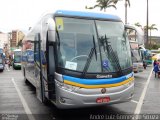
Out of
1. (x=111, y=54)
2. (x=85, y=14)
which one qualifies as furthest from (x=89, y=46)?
(x=85, y=14)

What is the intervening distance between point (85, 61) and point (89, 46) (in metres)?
0.49

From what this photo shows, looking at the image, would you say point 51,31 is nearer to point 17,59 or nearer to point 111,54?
point 111,54

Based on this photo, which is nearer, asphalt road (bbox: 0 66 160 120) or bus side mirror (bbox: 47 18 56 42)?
bus side mirror (bbox: 47 18 56 42)

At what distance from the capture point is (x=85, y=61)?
27.0ft

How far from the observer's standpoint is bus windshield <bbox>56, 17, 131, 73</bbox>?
27.1 ft

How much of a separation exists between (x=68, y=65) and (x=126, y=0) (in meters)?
38.9

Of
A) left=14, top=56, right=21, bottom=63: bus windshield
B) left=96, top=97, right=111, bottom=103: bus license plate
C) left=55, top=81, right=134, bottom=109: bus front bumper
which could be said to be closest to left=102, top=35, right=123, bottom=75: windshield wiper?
left=55, top=81, right=134, bottom=109: bus front bumper

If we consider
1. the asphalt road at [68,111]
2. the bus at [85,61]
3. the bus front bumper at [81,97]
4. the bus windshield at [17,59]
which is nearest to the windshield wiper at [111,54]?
the bus at [85,61]

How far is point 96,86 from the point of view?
8.08 meters

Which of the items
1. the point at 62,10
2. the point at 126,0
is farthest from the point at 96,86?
the point at 126,0

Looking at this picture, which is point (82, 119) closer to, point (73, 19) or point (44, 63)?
point (44, 63)

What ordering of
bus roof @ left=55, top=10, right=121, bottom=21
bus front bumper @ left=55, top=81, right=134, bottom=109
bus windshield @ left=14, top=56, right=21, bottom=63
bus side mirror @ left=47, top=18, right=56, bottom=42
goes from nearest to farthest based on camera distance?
bus front bumper @ left=55, top=81, right=134, bottom=109 → bus side mirror @ left=47, top=18, right=56, bottom=42 → bus roof @ left=55, top=10, right=121, bottom=21 → bus windshield @ left=14, top=56, right=21, bottom=63

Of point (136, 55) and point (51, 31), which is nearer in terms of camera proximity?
point (51, 31)

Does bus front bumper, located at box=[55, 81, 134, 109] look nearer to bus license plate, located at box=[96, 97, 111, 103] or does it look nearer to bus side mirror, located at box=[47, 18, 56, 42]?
bus license plate, located at box=[96, 97, 111, 103]
